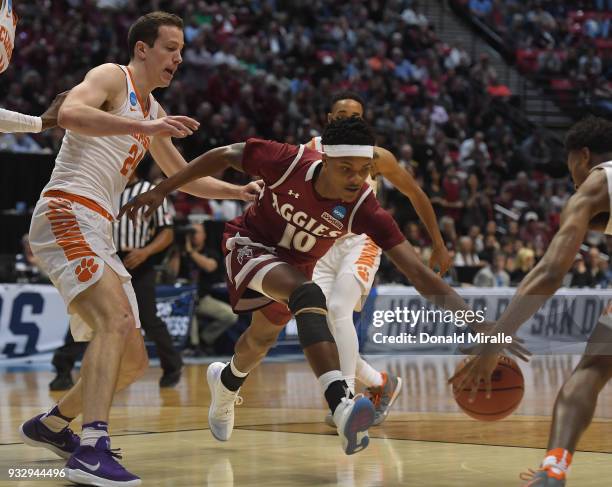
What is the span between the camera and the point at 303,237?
525 centimetres

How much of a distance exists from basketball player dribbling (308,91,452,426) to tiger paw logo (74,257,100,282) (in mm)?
2113

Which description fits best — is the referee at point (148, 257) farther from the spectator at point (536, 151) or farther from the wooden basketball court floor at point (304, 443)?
the spectator at point (536, 151)

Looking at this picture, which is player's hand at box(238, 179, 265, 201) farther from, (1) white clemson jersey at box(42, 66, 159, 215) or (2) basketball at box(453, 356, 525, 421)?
(2) basketball at box(453, 356, 525, 421)

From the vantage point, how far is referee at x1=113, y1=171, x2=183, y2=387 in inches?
358

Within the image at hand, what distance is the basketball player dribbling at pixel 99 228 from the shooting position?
14.7 feet

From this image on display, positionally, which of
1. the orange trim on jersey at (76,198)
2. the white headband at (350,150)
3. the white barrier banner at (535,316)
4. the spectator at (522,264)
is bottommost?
the spectator at (522,264)

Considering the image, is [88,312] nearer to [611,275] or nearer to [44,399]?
[44,399]

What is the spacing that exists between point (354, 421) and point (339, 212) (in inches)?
45.3

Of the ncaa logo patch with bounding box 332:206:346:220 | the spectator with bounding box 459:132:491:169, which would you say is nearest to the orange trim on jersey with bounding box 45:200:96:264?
the ncaa logo patch with bounding box 332:206:346:220

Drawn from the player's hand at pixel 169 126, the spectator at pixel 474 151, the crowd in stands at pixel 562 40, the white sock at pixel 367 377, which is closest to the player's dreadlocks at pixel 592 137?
the player's hand at pixel 169 126

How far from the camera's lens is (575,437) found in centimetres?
377

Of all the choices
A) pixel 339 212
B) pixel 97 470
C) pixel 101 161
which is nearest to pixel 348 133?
pixel 339 212

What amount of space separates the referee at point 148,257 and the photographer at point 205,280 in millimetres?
2911

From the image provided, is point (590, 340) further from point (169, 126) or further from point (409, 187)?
point (409, 187)
